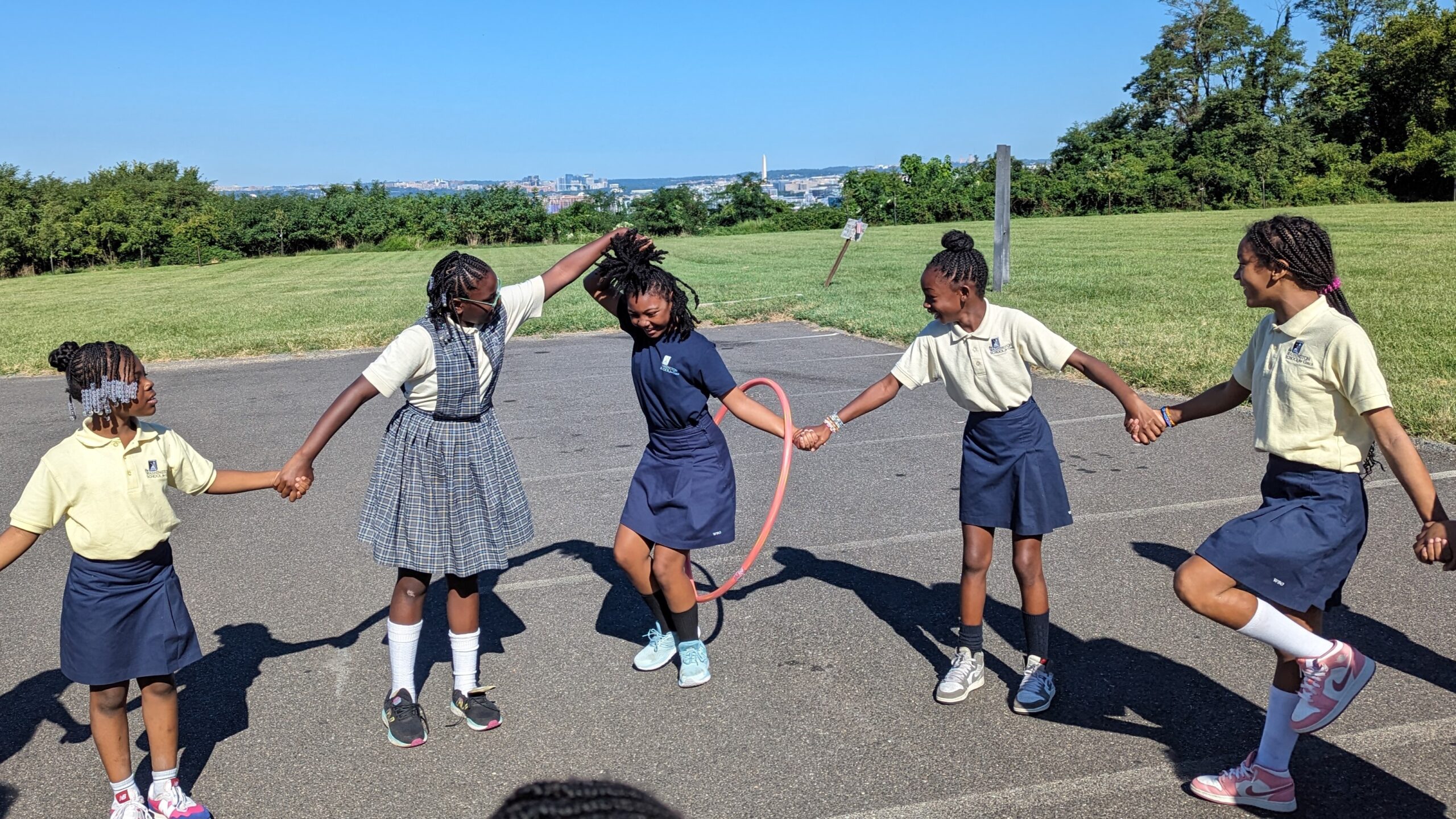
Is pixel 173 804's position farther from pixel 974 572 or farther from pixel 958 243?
pixel 958 243

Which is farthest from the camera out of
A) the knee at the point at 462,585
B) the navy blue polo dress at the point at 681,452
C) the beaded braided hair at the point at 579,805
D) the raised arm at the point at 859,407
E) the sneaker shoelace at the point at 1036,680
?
the raised arm at the point at 859,407

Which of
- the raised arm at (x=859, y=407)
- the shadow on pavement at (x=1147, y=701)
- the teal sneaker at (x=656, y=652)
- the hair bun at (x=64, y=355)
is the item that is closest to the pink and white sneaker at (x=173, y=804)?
the hair bun at (x=64, y=355)

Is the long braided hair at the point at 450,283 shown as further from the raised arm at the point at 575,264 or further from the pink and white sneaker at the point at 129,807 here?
the pink and white sneaker at the point at 129,807

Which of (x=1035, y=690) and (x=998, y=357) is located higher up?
(x=998, y=357)

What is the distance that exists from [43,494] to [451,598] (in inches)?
61.8

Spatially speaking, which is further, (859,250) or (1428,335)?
(859,250)

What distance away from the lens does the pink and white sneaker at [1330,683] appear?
11.8 feet

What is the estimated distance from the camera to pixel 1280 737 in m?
3.72

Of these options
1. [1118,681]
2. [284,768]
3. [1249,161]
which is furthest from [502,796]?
[1249,161]

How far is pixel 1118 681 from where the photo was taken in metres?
4.75

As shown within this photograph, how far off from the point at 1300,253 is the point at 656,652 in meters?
3.19

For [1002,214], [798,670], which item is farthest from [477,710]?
[1002,214]

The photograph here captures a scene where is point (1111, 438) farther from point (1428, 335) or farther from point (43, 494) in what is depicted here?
point (43, 494)

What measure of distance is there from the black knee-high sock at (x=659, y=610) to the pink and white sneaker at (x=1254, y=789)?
241cm
